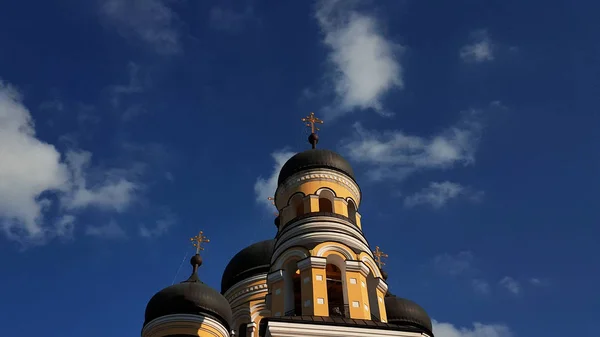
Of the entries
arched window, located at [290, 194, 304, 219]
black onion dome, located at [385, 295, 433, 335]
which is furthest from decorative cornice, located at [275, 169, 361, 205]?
black onion dome, located at [385, 295, 433, 335]

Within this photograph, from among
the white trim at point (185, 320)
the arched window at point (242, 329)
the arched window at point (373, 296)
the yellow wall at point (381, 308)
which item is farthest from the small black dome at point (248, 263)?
the yellow wall at point (381, 308)

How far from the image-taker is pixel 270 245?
22.2 metres

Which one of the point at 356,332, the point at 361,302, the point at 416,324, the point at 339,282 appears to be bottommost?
the point at 356,332

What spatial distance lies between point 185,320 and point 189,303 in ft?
1.64

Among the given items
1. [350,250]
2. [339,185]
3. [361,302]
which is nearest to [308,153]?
[339,185]

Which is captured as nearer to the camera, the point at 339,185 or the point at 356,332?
the point at 356,332

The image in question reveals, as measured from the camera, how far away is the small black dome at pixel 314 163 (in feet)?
55.0

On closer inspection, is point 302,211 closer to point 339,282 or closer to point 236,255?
→ point 339,282

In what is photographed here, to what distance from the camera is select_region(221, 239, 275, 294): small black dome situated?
21.5m

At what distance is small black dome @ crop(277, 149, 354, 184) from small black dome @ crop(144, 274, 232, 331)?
363 cm

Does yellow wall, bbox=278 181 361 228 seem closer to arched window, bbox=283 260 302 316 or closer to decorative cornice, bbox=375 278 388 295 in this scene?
arched window, bbox=283 260 302 316

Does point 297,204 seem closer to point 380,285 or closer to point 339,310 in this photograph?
point 380,285

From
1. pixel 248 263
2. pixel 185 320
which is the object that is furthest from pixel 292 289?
pixel 248 263

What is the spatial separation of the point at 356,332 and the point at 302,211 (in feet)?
15.2
